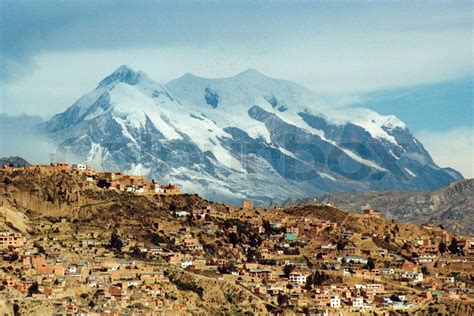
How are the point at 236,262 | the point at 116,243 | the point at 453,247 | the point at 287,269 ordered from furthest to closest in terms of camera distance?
the point at 453,247, the point at 236,262, the point at 287,269, the point at 116,243

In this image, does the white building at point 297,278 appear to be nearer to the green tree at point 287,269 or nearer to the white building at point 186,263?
the green tree at point 287,269

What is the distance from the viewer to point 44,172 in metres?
136

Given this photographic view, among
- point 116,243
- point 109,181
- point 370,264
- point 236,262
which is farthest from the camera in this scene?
point 109,181

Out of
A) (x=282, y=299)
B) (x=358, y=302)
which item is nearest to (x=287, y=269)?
(x=358, y=302)

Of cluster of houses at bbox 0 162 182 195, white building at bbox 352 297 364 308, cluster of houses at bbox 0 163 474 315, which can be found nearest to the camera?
cluster of houses at bbox 0 163 474 315

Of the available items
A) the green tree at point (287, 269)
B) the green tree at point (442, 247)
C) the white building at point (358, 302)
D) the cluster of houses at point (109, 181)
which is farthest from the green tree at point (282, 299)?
the green tree at point (442, 247)

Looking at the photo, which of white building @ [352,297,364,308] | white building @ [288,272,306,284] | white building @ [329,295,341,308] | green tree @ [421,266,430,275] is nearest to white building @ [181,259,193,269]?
white building @ [288,272,306,284]

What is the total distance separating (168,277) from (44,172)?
1170 inches

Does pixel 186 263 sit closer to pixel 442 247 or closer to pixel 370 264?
pixel 370 264

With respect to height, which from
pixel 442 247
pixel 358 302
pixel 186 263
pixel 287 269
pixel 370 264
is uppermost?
pixel 442 247

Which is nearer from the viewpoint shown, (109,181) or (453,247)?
(109,181)

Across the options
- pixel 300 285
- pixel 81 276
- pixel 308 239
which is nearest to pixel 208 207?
pixel 308 239

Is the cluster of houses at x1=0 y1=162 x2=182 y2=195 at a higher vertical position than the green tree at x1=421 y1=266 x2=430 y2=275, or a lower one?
higher

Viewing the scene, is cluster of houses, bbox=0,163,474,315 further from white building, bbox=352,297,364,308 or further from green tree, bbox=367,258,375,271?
green tree, bbox=367,258,375,271
